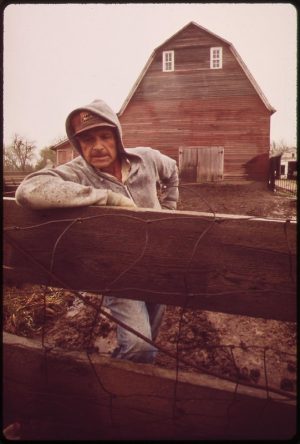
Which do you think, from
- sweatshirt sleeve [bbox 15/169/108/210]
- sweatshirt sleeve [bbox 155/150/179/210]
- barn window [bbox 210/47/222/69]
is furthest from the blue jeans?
barn window [bbox 210/47/222/69]

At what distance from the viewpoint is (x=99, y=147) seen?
2.40 metres

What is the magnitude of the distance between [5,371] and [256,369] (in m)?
2.44

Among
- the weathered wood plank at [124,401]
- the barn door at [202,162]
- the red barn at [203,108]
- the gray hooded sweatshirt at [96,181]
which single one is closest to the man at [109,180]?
the gray hooded sweatshirt at [96,181]

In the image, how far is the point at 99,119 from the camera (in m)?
2.41

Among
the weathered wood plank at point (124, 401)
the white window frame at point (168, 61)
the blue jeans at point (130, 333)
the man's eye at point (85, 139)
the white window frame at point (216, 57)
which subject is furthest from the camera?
the white window frame at point (168, 61)

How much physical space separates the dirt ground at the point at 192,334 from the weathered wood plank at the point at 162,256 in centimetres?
139

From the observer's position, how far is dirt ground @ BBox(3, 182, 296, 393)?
3.06 metres

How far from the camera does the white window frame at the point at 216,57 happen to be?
61.7 feet

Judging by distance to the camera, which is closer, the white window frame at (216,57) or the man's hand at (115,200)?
the man's hand at (115,200)

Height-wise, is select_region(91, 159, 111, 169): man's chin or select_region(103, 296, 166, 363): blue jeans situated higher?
select_region(91, 159, 111, 169): man's chin

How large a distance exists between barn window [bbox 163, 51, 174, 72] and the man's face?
749 inches

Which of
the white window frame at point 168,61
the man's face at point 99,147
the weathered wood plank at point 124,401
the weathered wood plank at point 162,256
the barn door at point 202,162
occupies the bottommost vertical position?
the weathered wood plank at point 124,401

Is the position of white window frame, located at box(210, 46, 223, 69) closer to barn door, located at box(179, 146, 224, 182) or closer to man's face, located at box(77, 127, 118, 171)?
barn door, located at box(179, 146, 224, 182)

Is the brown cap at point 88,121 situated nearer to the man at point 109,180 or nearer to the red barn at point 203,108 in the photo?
the man at point 109,180
